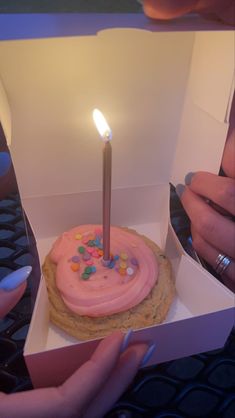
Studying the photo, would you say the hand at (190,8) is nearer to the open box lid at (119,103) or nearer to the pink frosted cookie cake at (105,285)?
the open box lid at (119,103)

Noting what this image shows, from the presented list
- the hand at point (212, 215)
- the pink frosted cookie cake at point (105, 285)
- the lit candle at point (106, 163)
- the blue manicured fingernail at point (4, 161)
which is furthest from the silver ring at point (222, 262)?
the blue manicured fingernail at point (4, 161)

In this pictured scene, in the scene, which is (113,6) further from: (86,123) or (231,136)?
(231,136)

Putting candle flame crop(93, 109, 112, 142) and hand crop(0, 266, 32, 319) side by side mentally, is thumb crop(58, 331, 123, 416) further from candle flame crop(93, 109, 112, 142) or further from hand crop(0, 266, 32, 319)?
candle flame crop(93, 109, 112, 142)

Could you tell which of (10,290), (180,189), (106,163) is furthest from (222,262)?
(10,290)

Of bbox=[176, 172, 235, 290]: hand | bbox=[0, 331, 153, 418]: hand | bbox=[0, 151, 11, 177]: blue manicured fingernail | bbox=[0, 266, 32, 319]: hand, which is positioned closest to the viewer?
bbox=[0, 331, 153, 418]: hand

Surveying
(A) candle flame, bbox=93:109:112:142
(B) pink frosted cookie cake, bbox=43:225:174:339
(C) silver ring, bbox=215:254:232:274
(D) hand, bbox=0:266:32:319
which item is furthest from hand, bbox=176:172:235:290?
(D) hand, bbox=0:266:32:319

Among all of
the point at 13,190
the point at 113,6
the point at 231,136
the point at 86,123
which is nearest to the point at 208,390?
the point at 231,136
